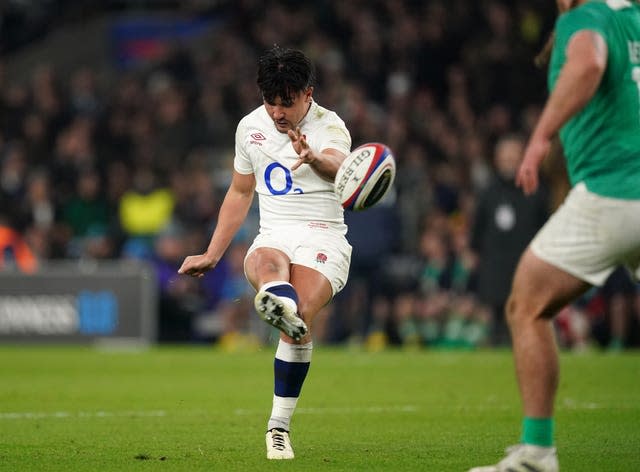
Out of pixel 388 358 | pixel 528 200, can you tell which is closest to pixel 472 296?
pixel 388 358

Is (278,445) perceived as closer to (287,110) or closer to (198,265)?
(198,265)

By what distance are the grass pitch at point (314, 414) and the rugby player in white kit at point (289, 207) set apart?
22.8 inches

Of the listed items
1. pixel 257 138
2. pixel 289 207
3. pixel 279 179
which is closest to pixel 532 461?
pixel 289 207

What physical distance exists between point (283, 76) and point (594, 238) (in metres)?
2.40

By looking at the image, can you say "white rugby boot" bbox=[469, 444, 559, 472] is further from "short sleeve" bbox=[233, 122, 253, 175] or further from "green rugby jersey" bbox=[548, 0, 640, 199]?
"short sleeve" bbox=[233, 122, 253, 175]

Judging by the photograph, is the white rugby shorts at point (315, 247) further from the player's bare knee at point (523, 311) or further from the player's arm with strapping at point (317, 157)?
the player's bare knee at point (523, 311)

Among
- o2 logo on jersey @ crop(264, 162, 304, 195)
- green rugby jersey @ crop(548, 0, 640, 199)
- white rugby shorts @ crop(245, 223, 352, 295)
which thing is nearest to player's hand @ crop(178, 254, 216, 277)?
white rugby shorts @ crop(245, 223, 352, 295)

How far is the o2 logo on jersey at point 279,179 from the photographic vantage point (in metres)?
7.75

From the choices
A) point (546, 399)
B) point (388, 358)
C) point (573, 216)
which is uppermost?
point (573, 216)

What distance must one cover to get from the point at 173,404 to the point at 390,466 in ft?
14.2

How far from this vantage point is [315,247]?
299 inches

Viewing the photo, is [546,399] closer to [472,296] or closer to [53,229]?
[472,296]

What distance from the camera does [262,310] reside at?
675 cm

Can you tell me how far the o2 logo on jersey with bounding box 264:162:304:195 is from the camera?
25.4 ft
